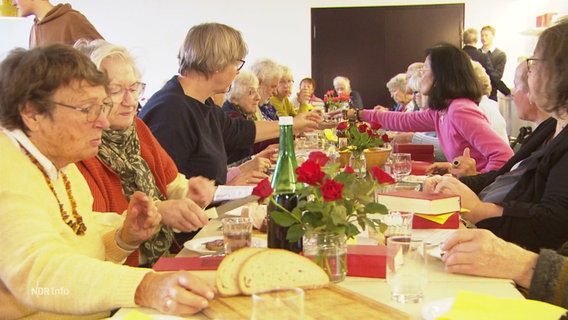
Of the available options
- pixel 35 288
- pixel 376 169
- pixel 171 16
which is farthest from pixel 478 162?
pixel 171 16

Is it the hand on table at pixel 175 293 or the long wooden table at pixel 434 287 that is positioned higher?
the hand on table at pixel 175 293

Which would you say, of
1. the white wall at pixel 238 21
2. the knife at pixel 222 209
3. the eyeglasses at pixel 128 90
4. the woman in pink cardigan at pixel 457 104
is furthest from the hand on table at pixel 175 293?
the white wall at pixel 238 21

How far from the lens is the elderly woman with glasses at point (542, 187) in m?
1.92

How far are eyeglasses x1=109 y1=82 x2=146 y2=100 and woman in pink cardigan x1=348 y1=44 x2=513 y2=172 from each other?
1991mm

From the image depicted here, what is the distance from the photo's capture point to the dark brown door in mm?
9859

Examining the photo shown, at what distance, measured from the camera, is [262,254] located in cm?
117

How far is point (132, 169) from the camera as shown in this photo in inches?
82.5

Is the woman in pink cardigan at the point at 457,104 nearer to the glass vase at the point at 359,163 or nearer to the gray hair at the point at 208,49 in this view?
the glass vase at the point at 359,163

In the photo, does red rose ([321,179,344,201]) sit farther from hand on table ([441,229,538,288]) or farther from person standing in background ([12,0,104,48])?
person standing in background ([12,0,104,48])

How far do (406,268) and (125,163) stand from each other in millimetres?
1189

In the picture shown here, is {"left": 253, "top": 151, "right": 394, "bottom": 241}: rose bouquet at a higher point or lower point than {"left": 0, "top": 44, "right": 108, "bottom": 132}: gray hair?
lower

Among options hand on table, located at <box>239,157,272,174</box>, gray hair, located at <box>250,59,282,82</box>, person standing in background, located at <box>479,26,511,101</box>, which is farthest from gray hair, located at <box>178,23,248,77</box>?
person standing in background, located at <box>479,26,511,101</box>

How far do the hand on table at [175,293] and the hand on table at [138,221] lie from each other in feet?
1.37

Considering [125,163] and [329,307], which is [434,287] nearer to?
[329,307]
